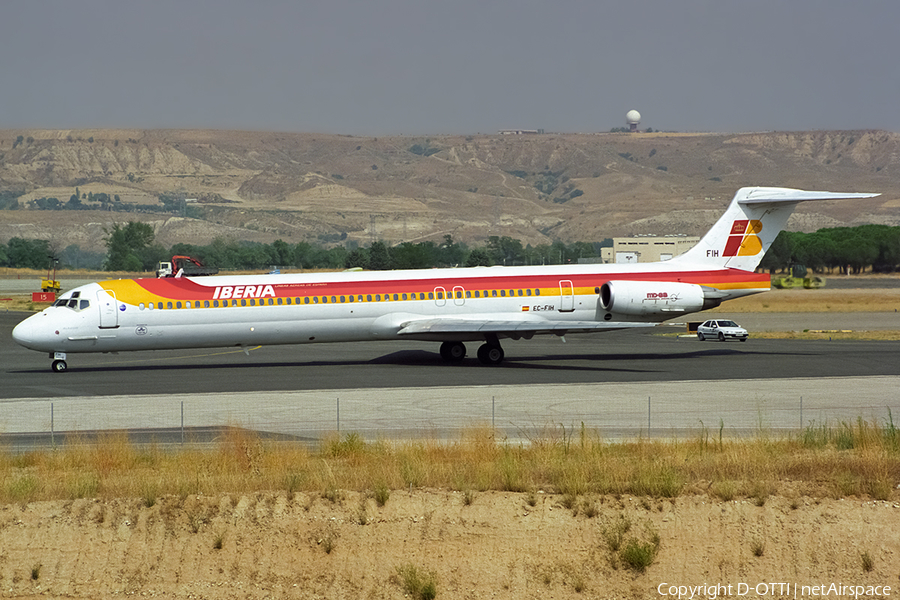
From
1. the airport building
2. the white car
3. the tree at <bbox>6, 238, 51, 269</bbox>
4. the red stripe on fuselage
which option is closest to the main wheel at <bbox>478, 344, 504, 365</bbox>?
the red stripe on fuselage

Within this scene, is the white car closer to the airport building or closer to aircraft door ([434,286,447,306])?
aircraft door ([434,286,447,306])

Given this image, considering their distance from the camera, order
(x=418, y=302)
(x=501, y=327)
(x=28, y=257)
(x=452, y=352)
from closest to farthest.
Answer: (x=501, y=327)
(x=418, y=302)
(x=452, y=352)
(x=28, y=257)

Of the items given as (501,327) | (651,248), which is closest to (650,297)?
(501,327)

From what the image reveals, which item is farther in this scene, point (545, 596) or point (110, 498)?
point (110, 498)

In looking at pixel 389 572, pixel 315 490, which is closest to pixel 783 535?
pixel 389 572

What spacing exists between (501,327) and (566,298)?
3.40 m

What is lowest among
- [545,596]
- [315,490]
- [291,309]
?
[545,596]

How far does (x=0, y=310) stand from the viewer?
6919 centimetres

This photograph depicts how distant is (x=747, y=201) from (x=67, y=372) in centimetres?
2648

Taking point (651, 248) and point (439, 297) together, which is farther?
point (651, 248)

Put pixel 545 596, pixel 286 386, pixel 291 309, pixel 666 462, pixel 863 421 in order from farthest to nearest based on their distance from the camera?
pixel 291 309
pixel 286 386
pixel 863 421
pixel 666 462
pixel 545 596

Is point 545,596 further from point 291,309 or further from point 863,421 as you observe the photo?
point 291,309

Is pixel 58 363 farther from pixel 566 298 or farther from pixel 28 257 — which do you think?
pixel 28 257

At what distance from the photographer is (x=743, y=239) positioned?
38.2m
